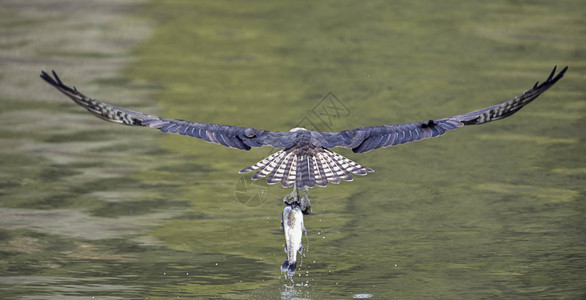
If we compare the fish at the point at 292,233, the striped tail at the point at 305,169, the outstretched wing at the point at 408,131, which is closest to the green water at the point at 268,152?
the fish at the point at 292,233

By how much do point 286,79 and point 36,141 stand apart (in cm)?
541

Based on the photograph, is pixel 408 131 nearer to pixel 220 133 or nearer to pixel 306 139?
pixel 306 139

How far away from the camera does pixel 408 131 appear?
1148cm

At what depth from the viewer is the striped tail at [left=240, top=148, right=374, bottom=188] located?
11.0 m

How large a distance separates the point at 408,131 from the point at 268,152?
6.17m

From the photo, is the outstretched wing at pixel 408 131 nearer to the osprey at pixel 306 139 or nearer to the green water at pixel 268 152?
the osprey at pixel 306 139

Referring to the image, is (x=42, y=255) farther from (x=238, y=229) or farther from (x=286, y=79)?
(x=286, y=79)

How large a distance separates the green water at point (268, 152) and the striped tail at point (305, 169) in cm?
125

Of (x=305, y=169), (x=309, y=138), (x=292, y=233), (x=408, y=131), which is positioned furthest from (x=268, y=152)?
(x=292, y=233)

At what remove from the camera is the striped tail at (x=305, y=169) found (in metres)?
11.0

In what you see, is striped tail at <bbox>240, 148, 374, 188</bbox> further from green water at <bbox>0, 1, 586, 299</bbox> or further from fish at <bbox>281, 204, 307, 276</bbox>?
green water at <bbox>0, 1, 586, 299</bbox>

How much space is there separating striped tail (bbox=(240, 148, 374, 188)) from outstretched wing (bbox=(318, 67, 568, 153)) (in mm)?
212

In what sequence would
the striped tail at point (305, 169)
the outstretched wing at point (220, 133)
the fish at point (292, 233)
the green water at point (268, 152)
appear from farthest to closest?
the green water at point (268, 152) < the outstretched wing at point (220, 133) < the striped tail at point (305, 169) < the fish at point (292, 233)

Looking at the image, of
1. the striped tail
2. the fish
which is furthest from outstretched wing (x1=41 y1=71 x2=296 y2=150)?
the fish
